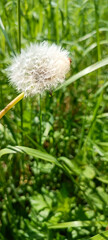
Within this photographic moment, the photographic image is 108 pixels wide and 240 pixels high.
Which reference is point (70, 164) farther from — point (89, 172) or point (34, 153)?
point (89, 172)

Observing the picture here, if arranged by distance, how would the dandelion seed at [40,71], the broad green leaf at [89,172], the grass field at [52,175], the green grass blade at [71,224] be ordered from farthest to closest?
the broad green leaf at [89,172] → the grass field at [52,175] → the green grass blade at [71,224] → the dandelion seed at [40,71]

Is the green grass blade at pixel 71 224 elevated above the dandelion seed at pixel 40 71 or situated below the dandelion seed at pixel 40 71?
below

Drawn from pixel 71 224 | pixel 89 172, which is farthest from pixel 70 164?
pixel 89 172

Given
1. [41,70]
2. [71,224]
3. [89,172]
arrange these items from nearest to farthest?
1. [41,70]
2. [71,224]
3. [89,172]

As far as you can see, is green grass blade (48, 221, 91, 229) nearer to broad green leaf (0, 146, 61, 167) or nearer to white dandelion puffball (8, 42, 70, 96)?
broad green leaf (0, 146, 61, 167)

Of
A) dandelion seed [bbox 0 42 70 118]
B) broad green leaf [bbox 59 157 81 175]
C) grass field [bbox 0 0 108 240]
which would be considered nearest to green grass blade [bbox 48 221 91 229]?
grass field [bbox 0 0 108 240]

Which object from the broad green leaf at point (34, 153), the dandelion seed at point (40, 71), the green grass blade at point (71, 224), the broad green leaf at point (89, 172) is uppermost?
the dandelion seed at point (40, 71)

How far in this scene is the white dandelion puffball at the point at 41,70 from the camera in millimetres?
742

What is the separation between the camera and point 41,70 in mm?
759

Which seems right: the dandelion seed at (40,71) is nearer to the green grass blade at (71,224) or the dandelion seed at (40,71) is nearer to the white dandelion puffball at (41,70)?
the white dandelion puffball at (41,70)

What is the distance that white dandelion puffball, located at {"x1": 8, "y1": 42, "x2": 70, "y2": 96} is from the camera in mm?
742

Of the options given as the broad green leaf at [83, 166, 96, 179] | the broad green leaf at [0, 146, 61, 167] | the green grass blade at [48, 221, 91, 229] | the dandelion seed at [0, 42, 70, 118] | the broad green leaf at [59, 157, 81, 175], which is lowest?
the green grass blade at [48, 221, 91, 229]

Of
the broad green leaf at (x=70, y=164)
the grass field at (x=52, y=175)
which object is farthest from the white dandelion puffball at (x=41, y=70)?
the broad green leaf at (x=70, y=164)

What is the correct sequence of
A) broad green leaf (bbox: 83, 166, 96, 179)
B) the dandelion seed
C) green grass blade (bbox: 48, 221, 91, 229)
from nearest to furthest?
the dandelion seed → green grass blade (bbox: 48, 221, 91, 229) → broad green leaf (bbox: 83, 166, 96, 179)
